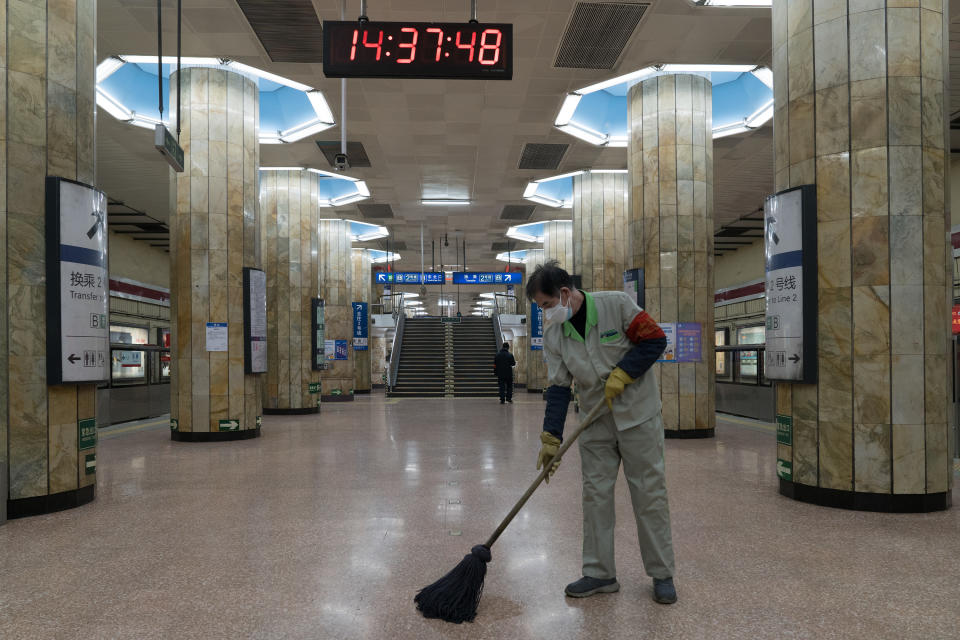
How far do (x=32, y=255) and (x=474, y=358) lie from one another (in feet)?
72.0

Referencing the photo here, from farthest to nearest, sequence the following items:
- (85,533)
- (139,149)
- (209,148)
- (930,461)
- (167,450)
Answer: (139,149)
(209,148)
(167,450)
(930,461)
(85,533)

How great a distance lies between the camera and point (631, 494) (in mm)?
3482

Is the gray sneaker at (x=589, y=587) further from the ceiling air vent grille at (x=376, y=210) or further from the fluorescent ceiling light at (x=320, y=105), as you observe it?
the ceiling air vent grille at (x=376, y=210)

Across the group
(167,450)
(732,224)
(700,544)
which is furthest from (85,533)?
(732,224)

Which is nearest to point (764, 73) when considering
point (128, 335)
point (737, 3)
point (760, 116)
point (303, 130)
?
point (760, 116)

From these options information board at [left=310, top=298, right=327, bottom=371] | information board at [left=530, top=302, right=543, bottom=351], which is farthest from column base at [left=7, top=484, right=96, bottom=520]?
information board at [left=530, top=302, right=543, bottom=351]

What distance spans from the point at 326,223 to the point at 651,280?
1386 centimetres

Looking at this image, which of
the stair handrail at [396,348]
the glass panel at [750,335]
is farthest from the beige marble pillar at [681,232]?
the stair handrail at [396,348]

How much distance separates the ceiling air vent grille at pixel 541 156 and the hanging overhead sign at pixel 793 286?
848 cm

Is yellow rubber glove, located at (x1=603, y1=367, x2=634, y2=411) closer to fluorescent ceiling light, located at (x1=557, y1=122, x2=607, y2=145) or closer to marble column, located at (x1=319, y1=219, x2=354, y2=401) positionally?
fluorescent ceiling light, located at (x1=557, y1=122, x2=607, y2=145)

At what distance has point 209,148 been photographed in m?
10.4

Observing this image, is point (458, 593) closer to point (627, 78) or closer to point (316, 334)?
point (627, 78)

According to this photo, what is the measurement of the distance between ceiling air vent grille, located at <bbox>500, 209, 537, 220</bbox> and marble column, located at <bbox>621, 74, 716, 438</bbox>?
923 cm

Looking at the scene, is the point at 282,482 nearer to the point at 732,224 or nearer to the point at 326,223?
the point at 326,223
